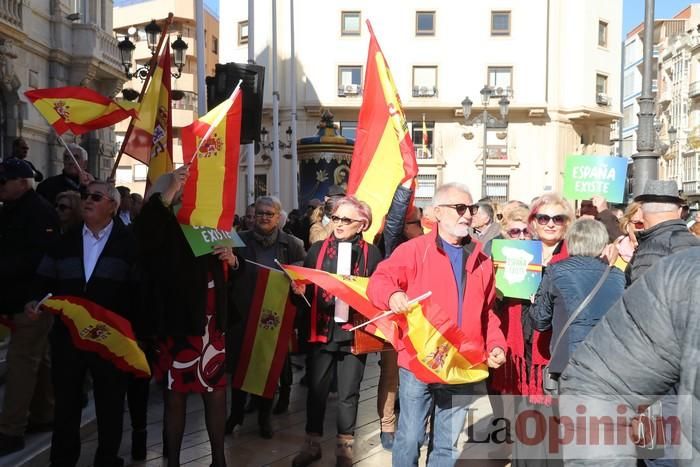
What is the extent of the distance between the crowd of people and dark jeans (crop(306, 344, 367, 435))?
0.01m

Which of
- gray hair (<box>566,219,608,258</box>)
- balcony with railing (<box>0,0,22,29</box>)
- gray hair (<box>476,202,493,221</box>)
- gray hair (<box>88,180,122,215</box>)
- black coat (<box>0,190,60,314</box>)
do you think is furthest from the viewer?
balcony with railing (<box>0,0,22,29</box>)

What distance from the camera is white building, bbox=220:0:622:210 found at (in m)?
43.1

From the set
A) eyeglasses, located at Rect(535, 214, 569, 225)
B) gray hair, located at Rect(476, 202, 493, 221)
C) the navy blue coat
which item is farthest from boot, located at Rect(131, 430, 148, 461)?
gray hair, located at Rect(476, 202, 493, 221)

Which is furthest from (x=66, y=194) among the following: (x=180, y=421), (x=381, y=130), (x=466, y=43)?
(x=466, y=43)

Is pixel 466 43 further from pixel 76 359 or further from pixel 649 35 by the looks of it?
pixel 76 359

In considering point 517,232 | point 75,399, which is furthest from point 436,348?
point 75,399

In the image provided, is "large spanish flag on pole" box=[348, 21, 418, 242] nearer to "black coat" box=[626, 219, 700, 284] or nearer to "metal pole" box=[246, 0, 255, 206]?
"black coat" box=[626, 219, 700, 284]

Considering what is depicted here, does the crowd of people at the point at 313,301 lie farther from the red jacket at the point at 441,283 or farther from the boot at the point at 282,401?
the boot at the point at 282,401

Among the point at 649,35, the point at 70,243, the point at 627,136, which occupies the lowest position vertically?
the point at 70,243

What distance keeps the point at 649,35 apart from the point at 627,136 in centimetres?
7345

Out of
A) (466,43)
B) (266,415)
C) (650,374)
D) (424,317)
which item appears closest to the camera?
(650,374)

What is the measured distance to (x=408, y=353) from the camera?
4.28 m

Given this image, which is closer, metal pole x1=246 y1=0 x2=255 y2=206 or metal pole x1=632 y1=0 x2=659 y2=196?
metal pole x1=632 y1=0 x2=659 y2=196

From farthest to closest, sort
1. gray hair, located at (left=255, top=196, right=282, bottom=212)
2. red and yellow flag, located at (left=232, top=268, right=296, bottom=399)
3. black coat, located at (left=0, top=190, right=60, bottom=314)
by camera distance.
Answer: gray hair, located at (left=255, top=196, right=282, bottom=212) < red and yellow flag, located at (left=232, top=268, right=296, bottom=399) < black coat, located at (left=0, top=190, right=60, bottom=314)
